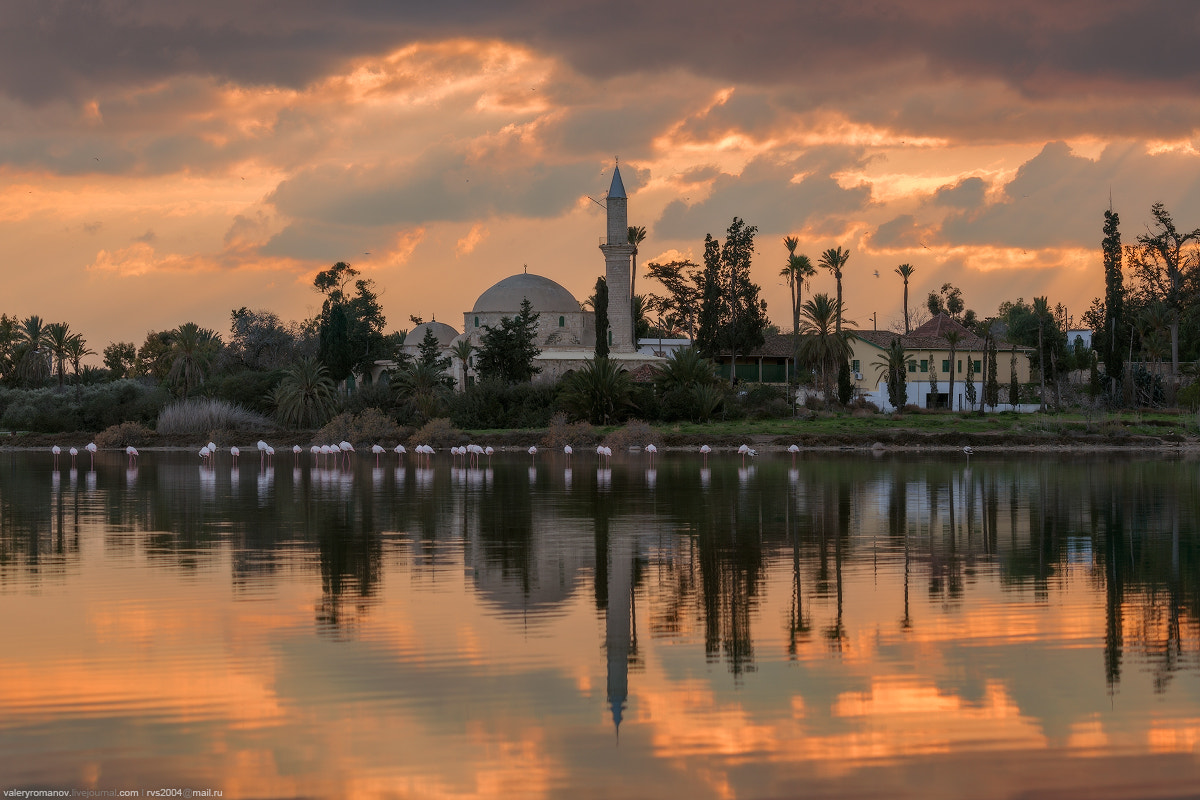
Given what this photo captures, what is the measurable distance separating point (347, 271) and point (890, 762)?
103439 millimetres

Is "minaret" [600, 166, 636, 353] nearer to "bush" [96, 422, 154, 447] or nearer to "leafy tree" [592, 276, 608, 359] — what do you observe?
Result: "leafy tree" [592, 276, 608, 359]

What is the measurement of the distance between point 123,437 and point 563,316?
3150cm

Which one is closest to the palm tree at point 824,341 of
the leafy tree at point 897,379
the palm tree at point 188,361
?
the leafy tree at point 897,379

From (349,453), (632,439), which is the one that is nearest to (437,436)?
(349,453)

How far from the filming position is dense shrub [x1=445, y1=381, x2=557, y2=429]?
6091 centimetres

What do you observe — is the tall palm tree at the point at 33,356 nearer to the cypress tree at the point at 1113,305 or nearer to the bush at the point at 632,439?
the bush at the point at 632,439

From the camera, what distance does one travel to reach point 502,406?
62312mm

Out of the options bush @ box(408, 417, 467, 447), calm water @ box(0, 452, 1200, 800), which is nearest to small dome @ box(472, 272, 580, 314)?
bush @ box(408, 417, 467, 447)

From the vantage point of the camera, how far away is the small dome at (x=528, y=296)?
84938 millimetres

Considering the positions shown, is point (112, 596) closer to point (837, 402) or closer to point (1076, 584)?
point (1076, 584)

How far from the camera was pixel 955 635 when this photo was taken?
1238cm

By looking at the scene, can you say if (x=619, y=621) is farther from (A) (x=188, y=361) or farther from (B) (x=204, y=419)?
(A) (x=188, y=361)

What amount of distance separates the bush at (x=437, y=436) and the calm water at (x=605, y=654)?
32.7m

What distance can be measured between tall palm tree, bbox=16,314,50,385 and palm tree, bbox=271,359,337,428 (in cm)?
2532
